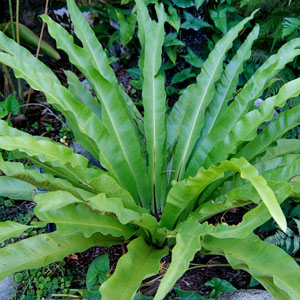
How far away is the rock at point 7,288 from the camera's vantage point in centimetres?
156

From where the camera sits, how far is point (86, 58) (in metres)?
1.56

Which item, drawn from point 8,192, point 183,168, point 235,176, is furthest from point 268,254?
point 8,192

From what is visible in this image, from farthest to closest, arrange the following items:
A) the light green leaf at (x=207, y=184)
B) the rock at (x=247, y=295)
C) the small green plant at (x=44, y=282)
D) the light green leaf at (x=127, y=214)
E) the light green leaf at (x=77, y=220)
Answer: the small green plant at (x=44, y=282) → the rock at (x=247, y=295) → the light green leaf at (x=77, y=220) → the light green leaf at (x=127, y=214) → the light green leaf at (x=207, y=184)

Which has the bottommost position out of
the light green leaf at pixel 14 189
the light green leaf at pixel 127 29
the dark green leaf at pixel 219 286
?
the dark green leaf at pixel 219 286

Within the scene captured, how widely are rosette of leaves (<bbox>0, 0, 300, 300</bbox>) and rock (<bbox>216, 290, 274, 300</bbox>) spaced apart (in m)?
0.19

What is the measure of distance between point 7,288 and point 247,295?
37.9 inches

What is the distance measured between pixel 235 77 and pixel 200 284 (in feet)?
2.89

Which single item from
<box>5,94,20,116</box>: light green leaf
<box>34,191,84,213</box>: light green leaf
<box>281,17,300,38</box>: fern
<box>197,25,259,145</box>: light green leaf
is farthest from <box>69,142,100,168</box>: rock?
<box>281,17,300,38</box>: fern

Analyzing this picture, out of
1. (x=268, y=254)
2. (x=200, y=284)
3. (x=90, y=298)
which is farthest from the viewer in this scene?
(x=200, y=284)

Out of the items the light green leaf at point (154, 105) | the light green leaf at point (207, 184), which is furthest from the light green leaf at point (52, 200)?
the light green leaf at point (154, 105)

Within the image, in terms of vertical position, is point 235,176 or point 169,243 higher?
point 235,176

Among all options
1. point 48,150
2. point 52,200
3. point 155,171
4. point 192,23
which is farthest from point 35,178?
point 192,23

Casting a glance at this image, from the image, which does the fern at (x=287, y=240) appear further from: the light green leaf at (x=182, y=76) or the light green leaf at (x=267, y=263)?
the light green leaf at (x=182, y=76)

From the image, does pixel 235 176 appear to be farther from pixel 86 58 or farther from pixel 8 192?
pixel 8 192
